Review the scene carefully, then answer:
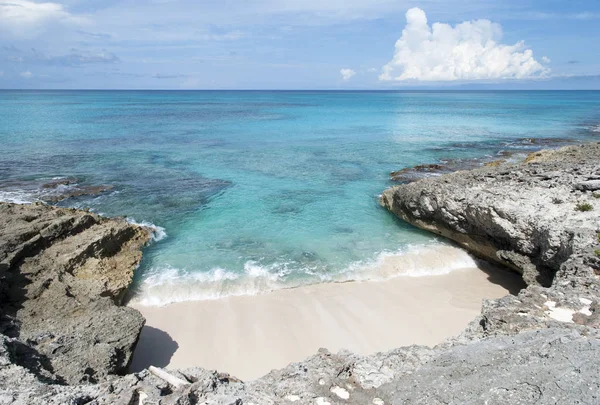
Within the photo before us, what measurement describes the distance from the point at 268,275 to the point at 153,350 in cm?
531

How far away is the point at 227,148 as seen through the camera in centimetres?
4084

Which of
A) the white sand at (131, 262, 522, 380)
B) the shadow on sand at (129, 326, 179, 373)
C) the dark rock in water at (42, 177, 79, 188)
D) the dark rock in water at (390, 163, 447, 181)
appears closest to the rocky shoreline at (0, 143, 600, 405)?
the shadow on sand at (129, 326, 179, 373)

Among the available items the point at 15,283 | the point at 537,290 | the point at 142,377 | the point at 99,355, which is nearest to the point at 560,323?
the point at 537,290

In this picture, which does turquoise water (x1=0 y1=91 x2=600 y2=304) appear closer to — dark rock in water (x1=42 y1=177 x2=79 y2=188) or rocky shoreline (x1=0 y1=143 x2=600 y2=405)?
dark rock in water (x1=42 y1=177 x2=79 y2=188)

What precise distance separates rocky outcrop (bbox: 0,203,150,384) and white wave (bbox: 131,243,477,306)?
1.17 metres

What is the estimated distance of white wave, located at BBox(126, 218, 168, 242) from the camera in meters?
18.6

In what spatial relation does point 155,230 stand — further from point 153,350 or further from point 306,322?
point 306,322

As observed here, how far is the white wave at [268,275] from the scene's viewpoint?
572 inches

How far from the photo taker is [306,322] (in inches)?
505

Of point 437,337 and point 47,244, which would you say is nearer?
point 437,337

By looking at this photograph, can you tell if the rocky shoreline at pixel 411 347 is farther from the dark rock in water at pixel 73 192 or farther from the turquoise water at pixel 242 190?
the dark rock in water at pixel 73 192

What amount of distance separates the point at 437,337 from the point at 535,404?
6.70m

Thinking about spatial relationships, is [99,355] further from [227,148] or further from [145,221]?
[227,148]

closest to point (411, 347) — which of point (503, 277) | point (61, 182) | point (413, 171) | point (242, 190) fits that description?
point (503, 277)
